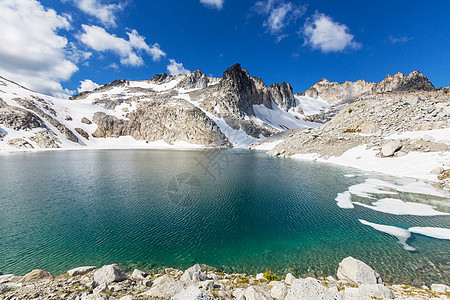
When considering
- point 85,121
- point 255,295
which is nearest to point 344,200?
point 255,295

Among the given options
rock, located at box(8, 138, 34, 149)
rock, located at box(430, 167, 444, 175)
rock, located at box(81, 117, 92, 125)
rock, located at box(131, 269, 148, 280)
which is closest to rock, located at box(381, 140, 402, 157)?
rock, located at box(430, 167, 444, 175)

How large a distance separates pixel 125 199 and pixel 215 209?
10880 mm

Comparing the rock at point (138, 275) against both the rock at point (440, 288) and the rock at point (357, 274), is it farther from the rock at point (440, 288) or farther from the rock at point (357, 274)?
the rock at point (440, 288)

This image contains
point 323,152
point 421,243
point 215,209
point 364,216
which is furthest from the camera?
point 323,152

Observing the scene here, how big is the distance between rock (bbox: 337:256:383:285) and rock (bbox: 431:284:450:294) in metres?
2.19

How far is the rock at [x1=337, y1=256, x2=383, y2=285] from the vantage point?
8.95 m

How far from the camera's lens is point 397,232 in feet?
48.0

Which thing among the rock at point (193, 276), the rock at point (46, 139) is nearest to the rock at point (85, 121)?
the rock at point (46, 139)

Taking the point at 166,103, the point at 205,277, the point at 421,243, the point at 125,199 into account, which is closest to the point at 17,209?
the point at 125,199

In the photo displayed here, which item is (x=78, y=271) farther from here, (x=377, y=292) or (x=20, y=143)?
(x=20, y=143)

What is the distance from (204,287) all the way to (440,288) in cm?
1068

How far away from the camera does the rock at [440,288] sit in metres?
8.42

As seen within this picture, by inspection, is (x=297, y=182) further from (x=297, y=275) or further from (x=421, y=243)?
(x=297, y=275)

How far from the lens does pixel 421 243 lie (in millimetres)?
13109
